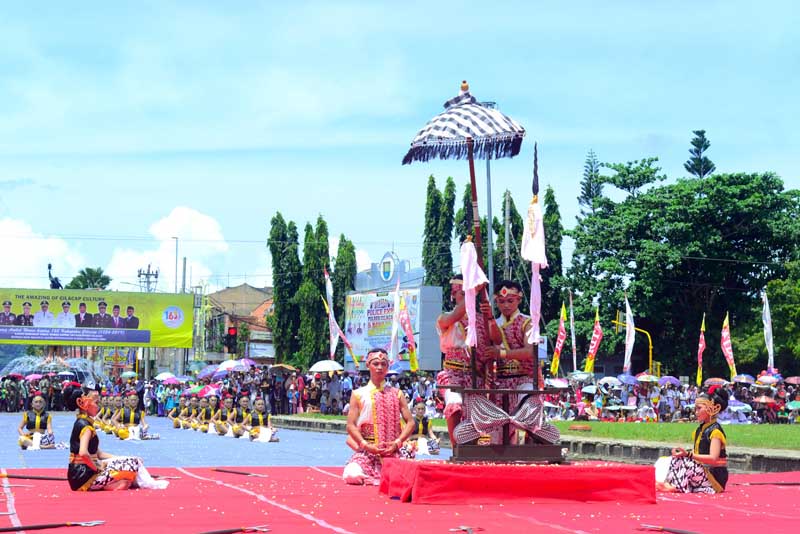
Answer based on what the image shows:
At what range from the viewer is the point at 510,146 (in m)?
9.92

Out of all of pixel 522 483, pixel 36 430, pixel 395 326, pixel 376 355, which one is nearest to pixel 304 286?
pixel 395 326

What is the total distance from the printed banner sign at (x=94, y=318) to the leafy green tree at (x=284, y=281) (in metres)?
9.26

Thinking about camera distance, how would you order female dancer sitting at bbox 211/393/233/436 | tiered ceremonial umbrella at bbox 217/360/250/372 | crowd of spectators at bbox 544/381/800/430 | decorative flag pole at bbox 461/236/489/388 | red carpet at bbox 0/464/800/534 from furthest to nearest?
tiered ceremonial umbrella at bbox 217/360/250/372, crowd of spectators at bbox 544/381/800/430, female dancer sitting at bbox 211/393/233/436, decorative flag pole at bbox 461/236/489/388, red carpet at bbox 0/464/800/534

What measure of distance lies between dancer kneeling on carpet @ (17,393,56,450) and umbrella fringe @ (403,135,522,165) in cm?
1271

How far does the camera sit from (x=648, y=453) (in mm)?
17281

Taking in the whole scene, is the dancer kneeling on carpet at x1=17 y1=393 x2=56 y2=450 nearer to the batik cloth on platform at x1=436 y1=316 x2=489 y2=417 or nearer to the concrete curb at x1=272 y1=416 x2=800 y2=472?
the concrete curb at x1=272 y1=416 x2=800 y2=472

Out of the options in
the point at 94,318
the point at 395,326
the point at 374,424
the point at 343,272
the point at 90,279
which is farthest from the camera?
the point at 90,279

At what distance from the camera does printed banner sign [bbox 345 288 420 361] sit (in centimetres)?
4612

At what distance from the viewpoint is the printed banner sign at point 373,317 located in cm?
4612

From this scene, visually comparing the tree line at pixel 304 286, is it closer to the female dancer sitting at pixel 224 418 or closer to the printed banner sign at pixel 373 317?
the printed banner sign at pixel 373 317

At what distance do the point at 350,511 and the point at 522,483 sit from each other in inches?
54.4

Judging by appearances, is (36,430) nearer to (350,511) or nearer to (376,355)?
(376,355)

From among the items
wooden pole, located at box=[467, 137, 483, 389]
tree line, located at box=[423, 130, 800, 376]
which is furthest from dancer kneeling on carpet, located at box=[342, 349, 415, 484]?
tree line, located at box=[423, 130, 800, 376]

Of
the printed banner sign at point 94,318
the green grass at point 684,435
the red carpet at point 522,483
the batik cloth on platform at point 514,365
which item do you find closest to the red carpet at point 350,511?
the red carpet at point 522,483
